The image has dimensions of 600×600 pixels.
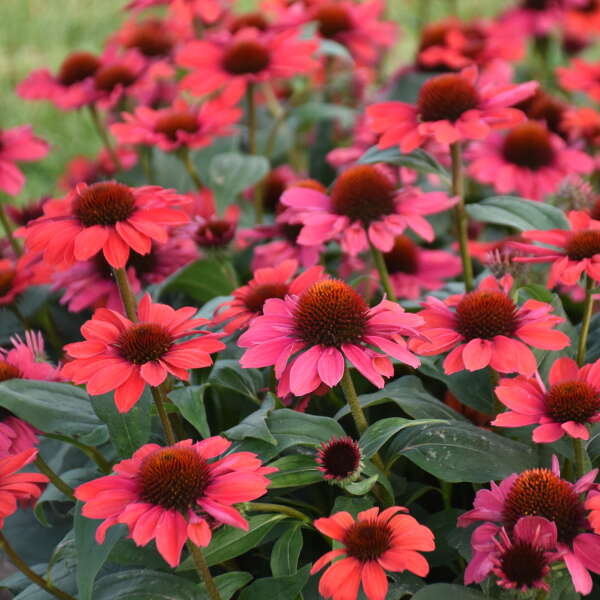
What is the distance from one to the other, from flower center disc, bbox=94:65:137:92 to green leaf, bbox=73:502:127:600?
1.23 meters

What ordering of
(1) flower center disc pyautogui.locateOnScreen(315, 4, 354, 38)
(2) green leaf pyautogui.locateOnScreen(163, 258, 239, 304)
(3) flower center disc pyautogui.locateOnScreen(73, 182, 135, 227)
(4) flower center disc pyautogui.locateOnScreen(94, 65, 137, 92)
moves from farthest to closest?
1. (1) flower center disc pyautogui.locateOnScreen(315, 4, 354, 38)
2. (4) flower center disc pyautogui.locateOnScreen(94, 65, 137, 92)
3. (2) green leaf pyautogui.locateOnScreen(163, 258, 239, 304)
4. (3) flower center disc pyautogui.locateOnScreen(73, 182, 135, 227)

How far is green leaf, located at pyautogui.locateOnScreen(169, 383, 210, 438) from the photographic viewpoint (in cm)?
103

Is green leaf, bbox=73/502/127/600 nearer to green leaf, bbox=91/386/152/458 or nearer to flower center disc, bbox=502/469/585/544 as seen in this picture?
green leaf, bbox=91/386/152/458

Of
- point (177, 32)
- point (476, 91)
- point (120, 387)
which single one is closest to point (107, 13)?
point (177, 32)

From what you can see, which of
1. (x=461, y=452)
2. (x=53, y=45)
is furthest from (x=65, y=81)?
(x=53, y=45)

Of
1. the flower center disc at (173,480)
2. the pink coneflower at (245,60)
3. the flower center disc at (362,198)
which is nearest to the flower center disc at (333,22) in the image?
the pink coneflower at (245,60)

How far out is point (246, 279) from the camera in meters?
1.76

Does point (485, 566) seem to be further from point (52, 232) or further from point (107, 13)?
point (107, 13)

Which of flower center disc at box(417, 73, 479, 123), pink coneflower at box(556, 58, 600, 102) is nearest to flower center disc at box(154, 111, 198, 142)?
flower center disc at box(417, 73, 479, 123)

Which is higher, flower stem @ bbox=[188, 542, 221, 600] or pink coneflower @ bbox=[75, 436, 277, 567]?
pink coneflower @ bbox=[75, 436, 277, 567]

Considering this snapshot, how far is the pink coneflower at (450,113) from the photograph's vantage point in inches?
Result: 51.8

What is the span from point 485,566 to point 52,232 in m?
0.66

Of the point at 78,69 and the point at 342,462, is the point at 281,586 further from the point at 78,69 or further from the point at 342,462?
the point at 78,69

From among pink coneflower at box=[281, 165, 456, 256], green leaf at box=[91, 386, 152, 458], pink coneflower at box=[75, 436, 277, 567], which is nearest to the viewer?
pink coneflower at box=[75, 436, 277, 567]
